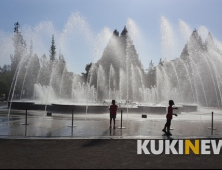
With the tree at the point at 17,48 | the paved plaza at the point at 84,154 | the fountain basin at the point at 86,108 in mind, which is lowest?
the paved plaza at the point at 84,154

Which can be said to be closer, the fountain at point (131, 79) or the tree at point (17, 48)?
the fountain at point (131, 79)

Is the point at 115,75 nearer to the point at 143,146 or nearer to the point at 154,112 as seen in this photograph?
the point at 154,112

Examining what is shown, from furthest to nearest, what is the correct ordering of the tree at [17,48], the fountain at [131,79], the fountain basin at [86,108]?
the tree at [17,48] < the fountain at [131,79] < the fountain basin at [86,108]

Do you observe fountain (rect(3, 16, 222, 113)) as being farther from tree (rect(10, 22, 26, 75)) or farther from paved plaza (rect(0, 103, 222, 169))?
paved plaza (rect(0, 103, 222, 169))

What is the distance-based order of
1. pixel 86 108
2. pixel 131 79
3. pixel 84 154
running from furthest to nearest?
1. pixel 131 79
2. pixel 86 108
3. pixel 84 154

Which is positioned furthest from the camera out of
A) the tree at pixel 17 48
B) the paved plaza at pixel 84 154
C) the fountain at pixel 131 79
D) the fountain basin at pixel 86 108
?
the tree at pixel 17 48

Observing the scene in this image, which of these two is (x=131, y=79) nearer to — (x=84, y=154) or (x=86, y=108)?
(x=86, y=108)

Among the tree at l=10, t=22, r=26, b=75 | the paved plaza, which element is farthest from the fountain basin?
the tree at l=10, t=22, r=26, b=75

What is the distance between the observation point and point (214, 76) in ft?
172

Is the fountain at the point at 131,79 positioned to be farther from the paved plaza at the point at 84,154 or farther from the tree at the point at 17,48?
the paved plaza at the point at 84,154

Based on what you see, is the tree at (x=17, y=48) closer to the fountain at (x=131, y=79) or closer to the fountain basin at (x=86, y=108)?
the fountain at (x=131, y=79)

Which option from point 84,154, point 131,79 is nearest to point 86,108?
point 84,154

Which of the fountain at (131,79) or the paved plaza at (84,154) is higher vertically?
the fountain at (131,79)

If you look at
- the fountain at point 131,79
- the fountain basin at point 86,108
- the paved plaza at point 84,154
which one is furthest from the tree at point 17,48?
the paved plaza at point 84,154
